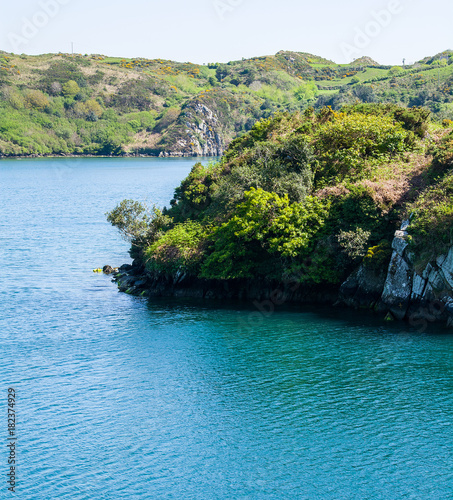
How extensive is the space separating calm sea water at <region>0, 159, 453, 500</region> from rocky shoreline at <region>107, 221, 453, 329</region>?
2.18 m

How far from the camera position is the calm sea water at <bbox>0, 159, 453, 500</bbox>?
2839 centimetres

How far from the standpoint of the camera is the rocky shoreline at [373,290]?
48094 millimetres

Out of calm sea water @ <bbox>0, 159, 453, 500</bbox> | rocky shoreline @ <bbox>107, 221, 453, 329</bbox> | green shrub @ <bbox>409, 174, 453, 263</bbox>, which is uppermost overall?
green shrub @ <bbox>409, 174, 453, 263</bbox>

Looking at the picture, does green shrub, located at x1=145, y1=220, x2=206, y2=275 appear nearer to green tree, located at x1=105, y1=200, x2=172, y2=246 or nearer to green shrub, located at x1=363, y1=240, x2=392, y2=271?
green tree, located at x1=105, y1=200, x2=172, y2=246

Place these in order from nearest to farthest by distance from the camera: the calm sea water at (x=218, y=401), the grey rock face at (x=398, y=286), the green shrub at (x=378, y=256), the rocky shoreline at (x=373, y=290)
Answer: the calm sea water at (x=218, y=401) → the rocky shoreline at (x=373, y=290) → the grey rock face at (x=398, y=286) → the green shrub at (x=378, y=256)

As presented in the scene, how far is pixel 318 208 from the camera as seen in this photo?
56.3m

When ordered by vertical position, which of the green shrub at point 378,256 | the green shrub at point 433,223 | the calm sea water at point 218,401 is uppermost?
the green shrub at point 433,223

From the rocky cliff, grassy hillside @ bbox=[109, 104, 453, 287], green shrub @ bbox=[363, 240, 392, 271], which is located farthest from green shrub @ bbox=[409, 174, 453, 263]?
green shrub @ bbox=[363, 240, 392, 271]

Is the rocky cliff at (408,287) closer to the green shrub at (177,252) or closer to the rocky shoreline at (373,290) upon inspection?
the rocky shoreline at (373,290)

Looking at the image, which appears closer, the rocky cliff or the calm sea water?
the calm sea water

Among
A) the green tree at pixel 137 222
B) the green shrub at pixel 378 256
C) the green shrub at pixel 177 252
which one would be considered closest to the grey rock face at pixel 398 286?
the green shrub at pixel 378 256

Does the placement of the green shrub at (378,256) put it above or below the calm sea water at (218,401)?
above

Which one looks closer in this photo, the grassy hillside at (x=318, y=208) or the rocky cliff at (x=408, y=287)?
the rocky cliff at (x=408, y=287)

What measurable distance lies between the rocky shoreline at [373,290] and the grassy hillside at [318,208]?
1207 millimetres
